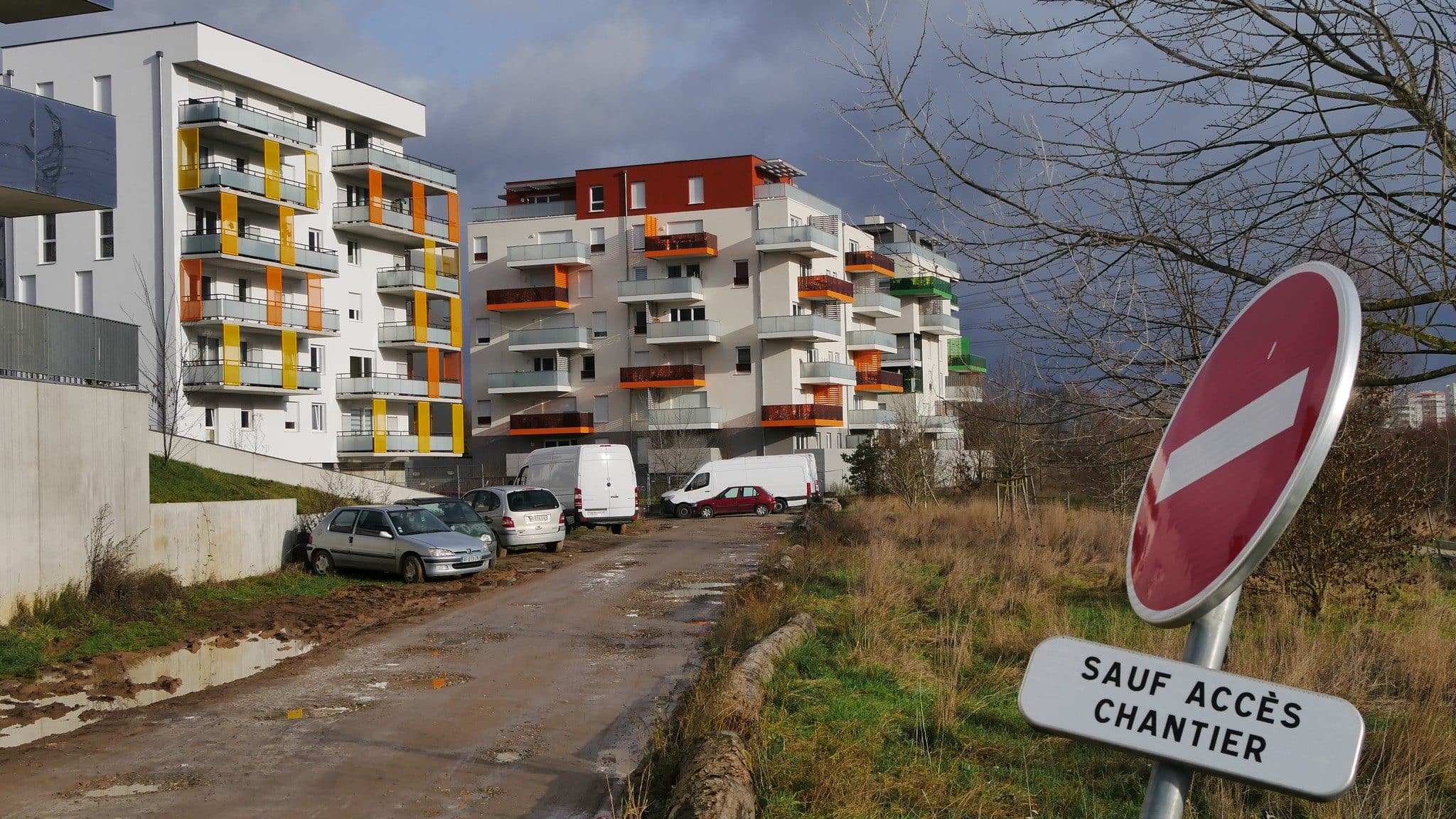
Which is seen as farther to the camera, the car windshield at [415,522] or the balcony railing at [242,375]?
the balcony railing at [242,375]

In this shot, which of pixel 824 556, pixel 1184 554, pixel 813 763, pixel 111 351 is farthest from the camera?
pixel 824 556

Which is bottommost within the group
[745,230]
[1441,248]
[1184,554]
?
[1184,554]

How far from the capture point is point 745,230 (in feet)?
203

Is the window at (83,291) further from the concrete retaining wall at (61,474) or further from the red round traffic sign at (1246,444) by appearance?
the red round traffic sign at (1246,444)

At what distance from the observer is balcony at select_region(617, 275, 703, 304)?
6119 cm

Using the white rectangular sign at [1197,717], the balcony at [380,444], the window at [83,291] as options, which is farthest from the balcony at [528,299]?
the white rectangular sign at [1197,717]

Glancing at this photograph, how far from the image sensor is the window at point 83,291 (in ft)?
139

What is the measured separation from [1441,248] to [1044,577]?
1118cm

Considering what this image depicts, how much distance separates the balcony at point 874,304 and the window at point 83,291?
41231 mm

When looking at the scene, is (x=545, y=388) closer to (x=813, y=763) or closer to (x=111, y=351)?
(x=111, y=351)

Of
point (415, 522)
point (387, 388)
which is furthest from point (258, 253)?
point (415, 522)

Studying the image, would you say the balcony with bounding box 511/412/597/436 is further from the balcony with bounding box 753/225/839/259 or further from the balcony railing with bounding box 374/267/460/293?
the balcony with bounding box 753/225/839/259

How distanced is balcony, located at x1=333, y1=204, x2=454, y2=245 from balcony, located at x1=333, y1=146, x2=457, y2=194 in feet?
5.10

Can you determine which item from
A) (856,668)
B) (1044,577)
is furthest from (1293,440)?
(1044,577)
